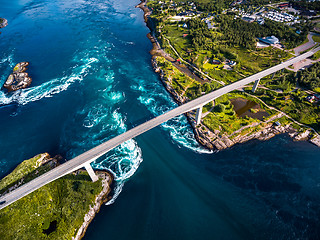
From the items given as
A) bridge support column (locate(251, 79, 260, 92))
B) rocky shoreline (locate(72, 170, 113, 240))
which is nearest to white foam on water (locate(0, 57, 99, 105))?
rocky shoreline (locate(72, 170, 113, 240))

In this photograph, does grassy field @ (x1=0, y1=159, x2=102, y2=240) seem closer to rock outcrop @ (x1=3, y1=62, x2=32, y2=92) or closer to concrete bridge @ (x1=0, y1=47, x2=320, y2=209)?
concrete bridge @ (x1=0, y1=47, x2=320, y2=209)

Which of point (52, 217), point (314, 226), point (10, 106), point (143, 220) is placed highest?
point (10, 106)

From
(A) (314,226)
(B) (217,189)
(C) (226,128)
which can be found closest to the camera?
(A) (314,226)

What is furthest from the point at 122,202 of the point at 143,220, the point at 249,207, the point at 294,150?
the point at 294,150

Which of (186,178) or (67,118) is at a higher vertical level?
(67,118)

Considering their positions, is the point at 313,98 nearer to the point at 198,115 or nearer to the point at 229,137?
the point at 229,137

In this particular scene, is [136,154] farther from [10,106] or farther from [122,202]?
[10,106]

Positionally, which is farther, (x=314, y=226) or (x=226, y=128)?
(x=226, y=128)

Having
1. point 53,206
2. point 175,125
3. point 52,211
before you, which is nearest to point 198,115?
point 175,125
